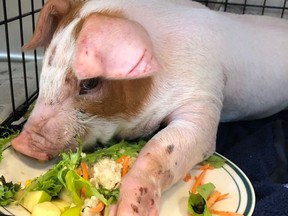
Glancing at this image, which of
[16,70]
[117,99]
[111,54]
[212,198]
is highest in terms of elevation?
[111,54]

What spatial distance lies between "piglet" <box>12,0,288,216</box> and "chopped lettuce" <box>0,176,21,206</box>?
10 centimetres

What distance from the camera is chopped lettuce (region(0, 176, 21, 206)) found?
0.79 meters

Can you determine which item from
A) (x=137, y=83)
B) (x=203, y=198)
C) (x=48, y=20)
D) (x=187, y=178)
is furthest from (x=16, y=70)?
(x=203, y=198)

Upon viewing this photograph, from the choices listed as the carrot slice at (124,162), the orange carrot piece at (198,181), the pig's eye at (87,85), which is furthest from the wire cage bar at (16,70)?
the orange carrot piece at (198,181)

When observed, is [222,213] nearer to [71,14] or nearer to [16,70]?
[71,14]

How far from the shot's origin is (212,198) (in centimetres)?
84

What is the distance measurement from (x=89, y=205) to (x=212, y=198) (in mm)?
225

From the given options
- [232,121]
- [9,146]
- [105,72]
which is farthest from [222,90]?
[9,146]

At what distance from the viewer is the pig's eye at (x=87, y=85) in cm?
89

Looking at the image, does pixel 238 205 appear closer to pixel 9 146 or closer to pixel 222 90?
pixel 222 90

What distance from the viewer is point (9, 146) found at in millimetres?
978

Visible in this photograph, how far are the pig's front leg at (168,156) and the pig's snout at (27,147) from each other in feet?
0.67

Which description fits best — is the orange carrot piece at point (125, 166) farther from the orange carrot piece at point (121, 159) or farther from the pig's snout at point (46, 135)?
the pig's snout at point (46, 135)

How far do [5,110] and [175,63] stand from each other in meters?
0.53
